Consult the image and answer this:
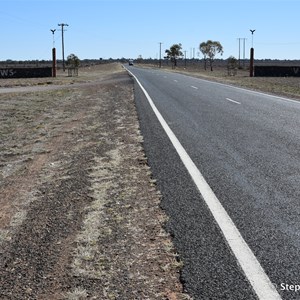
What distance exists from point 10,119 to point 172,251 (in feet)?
41.7

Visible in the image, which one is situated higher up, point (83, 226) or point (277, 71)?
point (277, 71)

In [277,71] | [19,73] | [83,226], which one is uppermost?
[277,71]

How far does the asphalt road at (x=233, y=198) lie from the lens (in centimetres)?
353

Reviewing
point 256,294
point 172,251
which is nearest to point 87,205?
point 172,251

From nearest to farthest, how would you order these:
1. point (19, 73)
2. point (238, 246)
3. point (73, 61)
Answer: point (238, 246) < point (19, 73) < point (73, 61)

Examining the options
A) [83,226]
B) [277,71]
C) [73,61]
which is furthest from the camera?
[73,61]

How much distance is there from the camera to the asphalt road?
139 inches

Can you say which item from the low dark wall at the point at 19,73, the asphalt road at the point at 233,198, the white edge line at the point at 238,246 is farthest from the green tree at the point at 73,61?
the white edge line at the point at 238,246

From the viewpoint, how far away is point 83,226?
471 centimetres

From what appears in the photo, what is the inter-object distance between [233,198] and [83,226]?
6.13 feet

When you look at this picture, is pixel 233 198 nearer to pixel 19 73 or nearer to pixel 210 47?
pixel 19 73

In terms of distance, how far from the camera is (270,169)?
677cm

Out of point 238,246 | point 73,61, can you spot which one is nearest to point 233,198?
point 238,246

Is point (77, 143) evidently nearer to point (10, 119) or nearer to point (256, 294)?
point (10, 119)
